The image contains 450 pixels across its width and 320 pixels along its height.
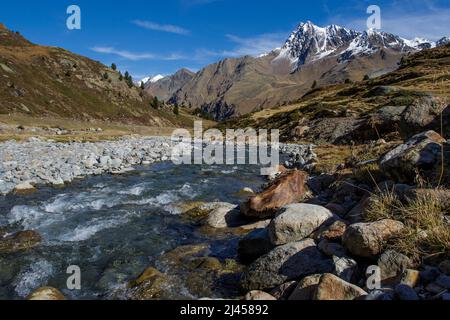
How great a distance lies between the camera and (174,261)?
372 inches

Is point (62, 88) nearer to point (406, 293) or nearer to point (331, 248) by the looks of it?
point (331, 248)

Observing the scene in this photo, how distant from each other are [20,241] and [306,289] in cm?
884

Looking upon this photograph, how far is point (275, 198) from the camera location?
12.3 meters

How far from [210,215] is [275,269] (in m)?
5.67

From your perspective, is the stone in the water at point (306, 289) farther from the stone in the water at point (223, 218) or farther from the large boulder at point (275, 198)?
the stone in the water at point (223, 218)

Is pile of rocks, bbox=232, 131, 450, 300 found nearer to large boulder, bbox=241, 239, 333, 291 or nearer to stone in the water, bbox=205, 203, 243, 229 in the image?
large boulder, bbox=241, 239, 333, 291

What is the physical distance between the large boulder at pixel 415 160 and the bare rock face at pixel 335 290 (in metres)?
3.62

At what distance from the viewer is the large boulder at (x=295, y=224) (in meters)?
8.48

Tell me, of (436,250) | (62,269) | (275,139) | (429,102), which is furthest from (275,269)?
(275,139)

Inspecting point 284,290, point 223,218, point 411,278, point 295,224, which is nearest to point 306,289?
point 284,290

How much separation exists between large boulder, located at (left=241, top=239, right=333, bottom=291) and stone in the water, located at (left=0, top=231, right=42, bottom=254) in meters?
6.74

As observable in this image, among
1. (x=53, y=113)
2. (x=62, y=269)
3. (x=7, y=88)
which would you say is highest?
(x=7, y=88)
